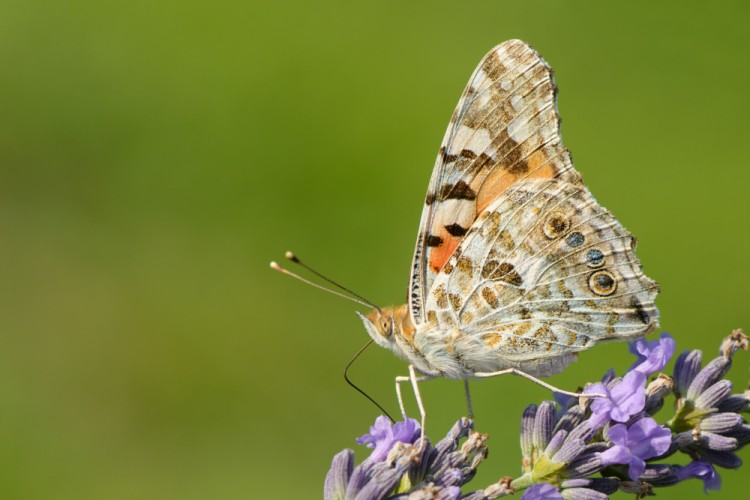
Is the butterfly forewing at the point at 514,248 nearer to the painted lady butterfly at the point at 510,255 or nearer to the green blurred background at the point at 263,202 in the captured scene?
the painted lady butterfly at the point at 510,255

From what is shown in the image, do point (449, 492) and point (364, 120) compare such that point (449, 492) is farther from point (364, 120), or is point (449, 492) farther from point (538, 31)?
point (538, 31)

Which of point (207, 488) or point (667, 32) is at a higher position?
point (667, 32)

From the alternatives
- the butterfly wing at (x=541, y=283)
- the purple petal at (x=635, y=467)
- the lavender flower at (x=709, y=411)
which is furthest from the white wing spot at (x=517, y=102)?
the purple petal at (x=635, y=467)

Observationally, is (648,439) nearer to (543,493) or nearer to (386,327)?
(543,493)

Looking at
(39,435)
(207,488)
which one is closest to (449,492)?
(207,488)

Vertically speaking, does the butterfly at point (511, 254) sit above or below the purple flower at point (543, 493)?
above
